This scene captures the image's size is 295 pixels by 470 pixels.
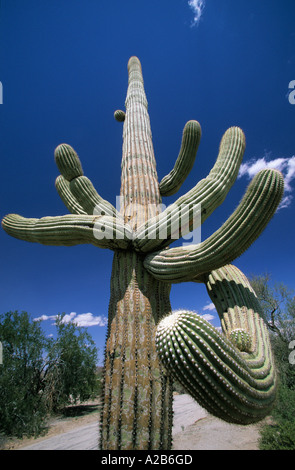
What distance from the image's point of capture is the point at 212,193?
7.43 feet

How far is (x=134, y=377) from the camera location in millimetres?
1737

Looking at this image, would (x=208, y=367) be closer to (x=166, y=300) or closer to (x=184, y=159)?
(x=166, y=300)

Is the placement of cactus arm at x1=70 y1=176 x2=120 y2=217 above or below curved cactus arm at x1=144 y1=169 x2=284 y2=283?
above

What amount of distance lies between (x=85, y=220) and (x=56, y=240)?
1.30 feet

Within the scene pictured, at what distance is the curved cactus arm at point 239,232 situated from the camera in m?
1.75

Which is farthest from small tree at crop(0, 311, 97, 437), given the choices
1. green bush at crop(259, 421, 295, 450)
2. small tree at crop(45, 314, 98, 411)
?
green bush at crop(259, 421, 295, 450)

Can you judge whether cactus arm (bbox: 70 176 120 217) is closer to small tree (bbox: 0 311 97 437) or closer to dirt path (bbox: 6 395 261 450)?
dirt path (bbox: 6 395 261 450)

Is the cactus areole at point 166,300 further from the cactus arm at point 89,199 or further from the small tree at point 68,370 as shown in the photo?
the small tree at point 68,370

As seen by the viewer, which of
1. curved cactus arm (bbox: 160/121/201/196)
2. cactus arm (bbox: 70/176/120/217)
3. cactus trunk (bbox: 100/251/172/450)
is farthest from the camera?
curved cactus arm (bbox: 160/121/201/196)

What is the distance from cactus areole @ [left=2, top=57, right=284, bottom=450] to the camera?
1.42 metres

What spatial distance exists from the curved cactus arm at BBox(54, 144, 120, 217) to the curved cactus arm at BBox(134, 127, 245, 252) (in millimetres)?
532

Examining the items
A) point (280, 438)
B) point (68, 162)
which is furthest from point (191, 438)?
point (68, 162)
